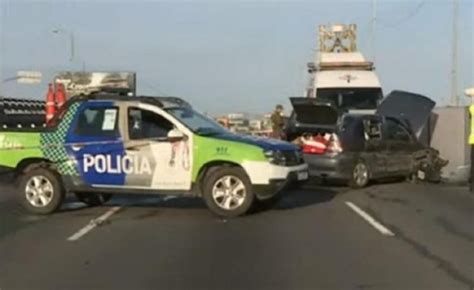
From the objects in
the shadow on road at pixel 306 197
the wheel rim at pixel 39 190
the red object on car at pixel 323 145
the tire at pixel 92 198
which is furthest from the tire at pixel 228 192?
the red object on car at pixel 323 145

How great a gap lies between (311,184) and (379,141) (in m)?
1.76

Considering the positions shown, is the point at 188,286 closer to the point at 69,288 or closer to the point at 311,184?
the point at 69,288

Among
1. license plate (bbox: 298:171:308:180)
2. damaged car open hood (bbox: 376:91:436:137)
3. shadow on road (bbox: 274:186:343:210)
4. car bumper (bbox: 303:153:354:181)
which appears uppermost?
damaged car open hood (bbox: 376:91:436:137)

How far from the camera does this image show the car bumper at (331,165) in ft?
57.8

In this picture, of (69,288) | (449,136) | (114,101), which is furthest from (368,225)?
(449,136)

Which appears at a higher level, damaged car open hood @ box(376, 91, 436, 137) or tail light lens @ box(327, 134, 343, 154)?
damaged car open hood @ box(376, 91, 436, 137)

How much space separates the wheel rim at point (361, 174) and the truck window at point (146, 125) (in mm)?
5989

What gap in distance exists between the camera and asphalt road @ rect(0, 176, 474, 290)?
327 inches

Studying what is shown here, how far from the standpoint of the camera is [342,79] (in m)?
26.8

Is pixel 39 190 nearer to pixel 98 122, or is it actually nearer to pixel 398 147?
pixel 98 122

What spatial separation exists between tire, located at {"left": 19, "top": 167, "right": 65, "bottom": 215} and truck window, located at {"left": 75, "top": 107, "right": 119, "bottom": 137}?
2.77 feet

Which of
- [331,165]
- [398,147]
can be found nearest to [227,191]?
[331,165]

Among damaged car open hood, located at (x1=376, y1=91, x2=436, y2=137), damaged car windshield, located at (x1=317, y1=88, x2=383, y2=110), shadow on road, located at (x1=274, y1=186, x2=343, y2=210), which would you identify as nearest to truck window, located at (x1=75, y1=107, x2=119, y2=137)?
shadow on road, located at (x1=274, y1=186, x2=343, y2=210)

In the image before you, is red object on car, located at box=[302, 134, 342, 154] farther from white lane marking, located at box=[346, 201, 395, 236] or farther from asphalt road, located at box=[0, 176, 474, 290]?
white lane marking, located at box=[346, 201, 395, 236]
